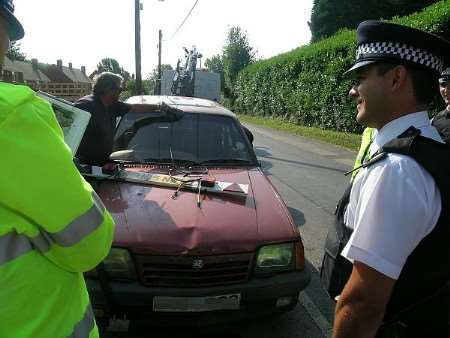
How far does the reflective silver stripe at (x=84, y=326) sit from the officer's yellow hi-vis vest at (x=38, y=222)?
1 centimetres

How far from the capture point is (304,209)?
6.70 meters

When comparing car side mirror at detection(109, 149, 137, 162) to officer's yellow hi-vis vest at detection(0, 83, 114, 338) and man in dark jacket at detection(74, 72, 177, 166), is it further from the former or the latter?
officer's yellow hi-vis vest at detection(0, 83, 114, 338)

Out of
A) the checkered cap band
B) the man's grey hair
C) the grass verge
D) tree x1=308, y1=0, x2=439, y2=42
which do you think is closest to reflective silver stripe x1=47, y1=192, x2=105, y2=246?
the checkered cap band

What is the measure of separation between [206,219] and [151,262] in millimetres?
472

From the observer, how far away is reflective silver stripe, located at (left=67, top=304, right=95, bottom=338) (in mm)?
1268

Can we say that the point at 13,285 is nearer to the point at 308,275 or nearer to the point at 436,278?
the point at 436,278

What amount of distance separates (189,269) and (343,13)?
31.1 m

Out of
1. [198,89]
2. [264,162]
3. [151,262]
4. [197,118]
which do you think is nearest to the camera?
[151,262]

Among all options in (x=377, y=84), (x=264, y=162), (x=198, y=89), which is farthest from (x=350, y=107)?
(x=377, y=84)

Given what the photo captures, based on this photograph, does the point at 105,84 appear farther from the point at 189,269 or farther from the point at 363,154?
the point at 363,154

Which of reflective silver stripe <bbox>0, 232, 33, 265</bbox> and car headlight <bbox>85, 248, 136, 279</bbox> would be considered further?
car headlight <bbox>85, 248, 136, 279</bbox>

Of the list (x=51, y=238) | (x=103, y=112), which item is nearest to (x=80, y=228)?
(x=51, y=238)

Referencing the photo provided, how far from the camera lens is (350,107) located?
51.9ft

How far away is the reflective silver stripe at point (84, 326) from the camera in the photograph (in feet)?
4.16
